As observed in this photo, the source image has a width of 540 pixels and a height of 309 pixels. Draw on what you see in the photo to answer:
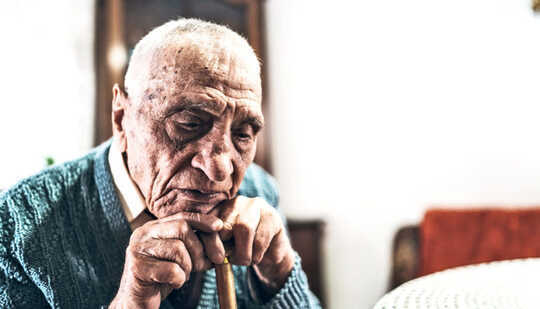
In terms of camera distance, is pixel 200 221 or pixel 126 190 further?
pixel 126 190

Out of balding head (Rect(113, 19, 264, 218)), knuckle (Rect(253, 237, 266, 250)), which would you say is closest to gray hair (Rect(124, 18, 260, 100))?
balding head (Rect(113, 19, 264, 218))

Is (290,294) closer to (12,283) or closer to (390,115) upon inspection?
(12,283)

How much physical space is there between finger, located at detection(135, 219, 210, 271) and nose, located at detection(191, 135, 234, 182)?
0.30ft

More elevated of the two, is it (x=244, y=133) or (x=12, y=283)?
(x=244, y=133)

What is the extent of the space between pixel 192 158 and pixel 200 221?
0.11m

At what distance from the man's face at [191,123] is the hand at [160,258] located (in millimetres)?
61

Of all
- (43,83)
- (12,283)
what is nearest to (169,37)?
(12,283)

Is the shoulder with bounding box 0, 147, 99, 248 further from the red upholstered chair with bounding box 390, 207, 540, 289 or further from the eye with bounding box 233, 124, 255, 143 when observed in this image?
the red upholstered chair with bounding box 390, 207, 540, 289

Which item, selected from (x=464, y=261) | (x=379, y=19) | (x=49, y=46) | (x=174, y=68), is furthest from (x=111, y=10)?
(x=464, y=261)

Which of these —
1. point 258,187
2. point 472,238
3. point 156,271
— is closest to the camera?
point 156,271

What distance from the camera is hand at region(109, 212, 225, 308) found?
67cm

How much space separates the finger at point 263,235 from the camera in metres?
0.81

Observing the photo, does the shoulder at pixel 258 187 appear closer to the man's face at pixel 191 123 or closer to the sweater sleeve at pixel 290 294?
the sweater sleeve at pixel 290 294

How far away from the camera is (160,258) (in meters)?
0.68
